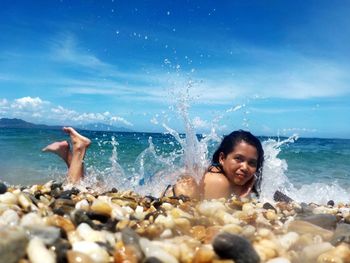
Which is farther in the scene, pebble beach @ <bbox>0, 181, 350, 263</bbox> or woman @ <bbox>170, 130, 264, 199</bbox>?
woman @ <bbox>170, 130, 264, 199</bbox>

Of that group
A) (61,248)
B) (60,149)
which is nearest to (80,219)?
(61,248)

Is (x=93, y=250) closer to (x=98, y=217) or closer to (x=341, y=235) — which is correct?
(x=98, y=217)

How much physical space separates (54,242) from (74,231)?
11.9 inches

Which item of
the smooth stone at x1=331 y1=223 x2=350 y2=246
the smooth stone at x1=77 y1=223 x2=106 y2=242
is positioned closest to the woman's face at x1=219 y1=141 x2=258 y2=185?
the smooth stone at x1=331 y1=223 x2=350 y2=246

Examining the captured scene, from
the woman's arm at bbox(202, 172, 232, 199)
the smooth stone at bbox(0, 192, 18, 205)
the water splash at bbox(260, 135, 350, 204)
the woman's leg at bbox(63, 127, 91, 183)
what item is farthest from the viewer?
the water splash at bbox(260, 135, 350, 204)

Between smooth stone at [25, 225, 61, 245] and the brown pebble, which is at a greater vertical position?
smooth stone at [25, 225, 61, 245]

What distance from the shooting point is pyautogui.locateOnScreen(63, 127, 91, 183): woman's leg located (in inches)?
264

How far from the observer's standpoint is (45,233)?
2.13 meters

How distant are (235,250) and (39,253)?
90 cm

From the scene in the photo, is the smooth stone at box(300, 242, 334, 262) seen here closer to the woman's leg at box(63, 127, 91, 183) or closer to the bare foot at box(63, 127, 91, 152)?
the woman's leg at box(63, 127, 91, 183)

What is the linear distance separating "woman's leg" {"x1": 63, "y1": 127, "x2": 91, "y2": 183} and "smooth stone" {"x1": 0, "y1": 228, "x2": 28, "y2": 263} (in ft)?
15.5

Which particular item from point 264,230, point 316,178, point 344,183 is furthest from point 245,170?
point 316,178

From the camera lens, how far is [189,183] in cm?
564

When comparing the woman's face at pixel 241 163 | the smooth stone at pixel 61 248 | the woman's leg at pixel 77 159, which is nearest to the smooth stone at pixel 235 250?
the smooth stone at pixel 61 248
